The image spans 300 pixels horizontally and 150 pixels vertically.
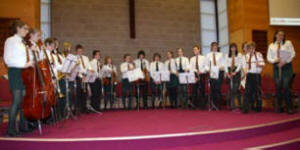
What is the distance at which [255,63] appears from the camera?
567cm

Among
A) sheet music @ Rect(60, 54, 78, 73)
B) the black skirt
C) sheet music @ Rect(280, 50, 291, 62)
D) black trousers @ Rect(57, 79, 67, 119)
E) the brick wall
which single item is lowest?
black trousers @ Rect(57, 79, 67, 119)

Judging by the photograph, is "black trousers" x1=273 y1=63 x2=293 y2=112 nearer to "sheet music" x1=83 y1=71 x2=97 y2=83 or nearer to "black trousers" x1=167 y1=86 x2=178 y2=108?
"black trousers" x1=167 y1=86 x2=178 y2=108

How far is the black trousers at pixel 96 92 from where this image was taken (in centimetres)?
704

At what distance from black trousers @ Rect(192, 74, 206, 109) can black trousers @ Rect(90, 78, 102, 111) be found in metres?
2.40

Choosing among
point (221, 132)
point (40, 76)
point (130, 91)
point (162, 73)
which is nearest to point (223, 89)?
point (162, 73)

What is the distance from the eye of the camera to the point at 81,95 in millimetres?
6551

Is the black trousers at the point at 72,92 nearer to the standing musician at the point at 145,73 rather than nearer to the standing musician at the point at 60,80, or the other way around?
the standing musician at the point at 60,80

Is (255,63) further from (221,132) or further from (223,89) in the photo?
(221,132)

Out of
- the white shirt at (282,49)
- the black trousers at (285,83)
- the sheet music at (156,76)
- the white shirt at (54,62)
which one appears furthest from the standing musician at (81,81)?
the black trousers at (285,83)

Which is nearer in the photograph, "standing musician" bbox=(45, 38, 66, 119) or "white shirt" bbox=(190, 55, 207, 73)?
"standing musician" bbox=(45, 38, 66, 119)

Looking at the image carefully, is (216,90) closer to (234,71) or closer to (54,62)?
(234,71)

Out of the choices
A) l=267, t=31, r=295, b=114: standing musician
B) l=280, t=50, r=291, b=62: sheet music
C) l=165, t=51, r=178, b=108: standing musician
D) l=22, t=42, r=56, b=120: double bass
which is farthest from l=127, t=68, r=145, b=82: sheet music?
l=22, t=42, r=56, b=120: double bass

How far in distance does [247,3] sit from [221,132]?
6.98 m

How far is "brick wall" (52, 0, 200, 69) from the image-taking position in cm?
925
